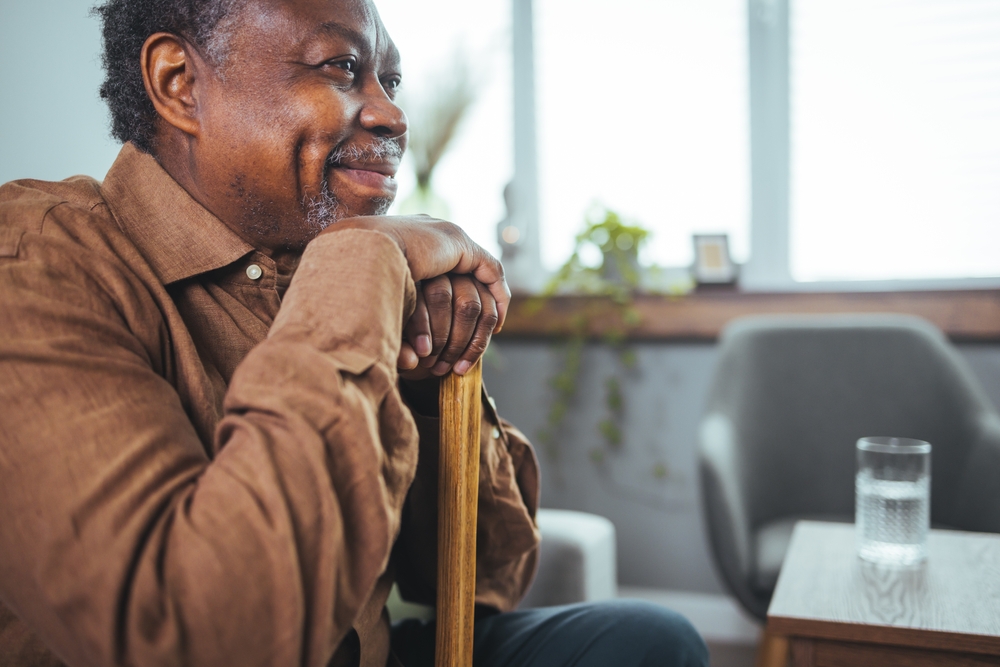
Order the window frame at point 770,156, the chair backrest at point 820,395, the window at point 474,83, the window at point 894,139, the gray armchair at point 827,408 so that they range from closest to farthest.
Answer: the gray armchair at point 827,408, the chair backrest at point 820,395, the window at point 894,139, the window frame at point 770,156, the window at point 474,83

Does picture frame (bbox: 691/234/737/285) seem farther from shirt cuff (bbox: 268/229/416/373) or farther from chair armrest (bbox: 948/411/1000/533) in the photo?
shirt cuff (bbox: 268/229/416/373)

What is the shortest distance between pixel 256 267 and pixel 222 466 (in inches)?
15.4

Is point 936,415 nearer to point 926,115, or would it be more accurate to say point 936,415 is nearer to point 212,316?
point 926,115

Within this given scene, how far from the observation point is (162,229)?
879 millimetres

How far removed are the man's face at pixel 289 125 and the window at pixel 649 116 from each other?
179 centimetres

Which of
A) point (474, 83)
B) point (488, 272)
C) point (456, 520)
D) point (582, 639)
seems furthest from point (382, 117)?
point (474, 83)

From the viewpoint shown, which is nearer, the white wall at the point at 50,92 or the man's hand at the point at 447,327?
the man's hand at the point at 447,327

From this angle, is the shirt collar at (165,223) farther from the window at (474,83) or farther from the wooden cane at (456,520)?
the window at (474,83)

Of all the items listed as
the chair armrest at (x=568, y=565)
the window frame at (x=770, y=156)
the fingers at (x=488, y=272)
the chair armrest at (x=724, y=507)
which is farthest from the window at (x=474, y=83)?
the fingers at (x=488, y=272)

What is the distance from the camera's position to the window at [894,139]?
93.3 inches

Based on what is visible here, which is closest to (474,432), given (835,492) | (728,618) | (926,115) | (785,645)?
(785,645)

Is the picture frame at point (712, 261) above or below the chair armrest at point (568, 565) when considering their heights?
above

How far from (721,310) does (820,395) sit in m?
0.43

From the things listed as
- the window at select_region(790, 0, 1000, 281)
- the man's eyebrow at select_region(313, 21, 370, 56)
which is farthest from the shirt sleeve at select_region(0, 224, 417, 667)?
the window at select_region(790, 0, 1000, 281)
